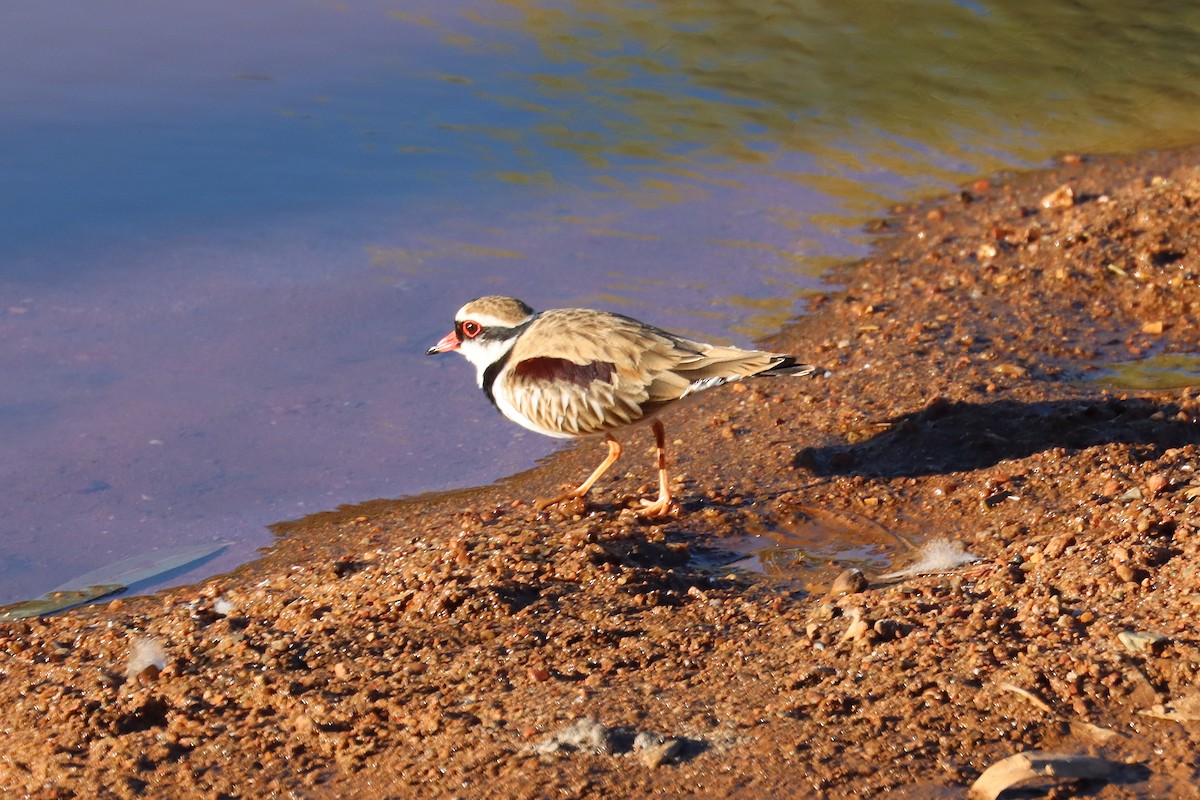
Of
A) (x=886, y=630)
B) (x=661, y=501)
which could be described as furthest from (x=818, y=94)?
(x=886, y=630)

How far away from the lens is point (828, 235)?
9.61m

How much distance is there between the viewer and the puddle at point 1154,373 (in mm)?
7199

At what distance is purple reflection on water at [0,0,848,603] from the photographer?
6.97 metres

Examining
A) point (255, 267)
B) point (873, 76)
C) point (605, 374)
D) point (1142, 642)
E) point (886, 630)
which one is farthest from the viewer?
point (873, 76)

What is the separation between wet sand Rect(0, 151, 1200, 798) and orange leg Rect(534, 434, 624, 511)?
5.3 inches

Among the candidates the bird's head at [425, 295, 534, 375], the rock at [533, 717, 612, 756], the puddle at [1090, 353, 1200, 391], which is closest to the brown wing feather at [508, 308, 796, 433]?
the bird's head at [425, 295, 534, 375]

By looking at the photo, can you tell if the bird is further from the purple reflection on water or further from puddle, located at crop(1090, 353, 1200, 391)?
puddle, located at crop(1090, 353, 1200, 391)

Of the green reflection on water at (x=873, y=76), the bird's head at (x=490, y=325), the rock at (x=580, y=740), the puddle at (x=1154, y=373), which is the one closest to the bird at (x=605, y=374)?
the bird's head at (x=490, y=325)

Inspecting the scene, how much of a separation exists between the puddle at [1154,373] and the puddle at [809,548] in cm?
205

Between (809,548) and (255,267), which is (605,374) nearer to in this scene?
(809,548)

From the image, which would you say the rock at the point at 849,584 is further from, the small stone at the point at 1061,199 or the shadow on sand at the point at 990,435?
the small stone at the point at 1061,199

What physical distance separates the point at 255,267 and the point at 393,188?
4.63 ft

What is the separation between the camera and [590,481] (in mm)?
6551

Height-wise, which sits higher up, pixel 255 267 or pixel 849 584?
pixel 255 267
